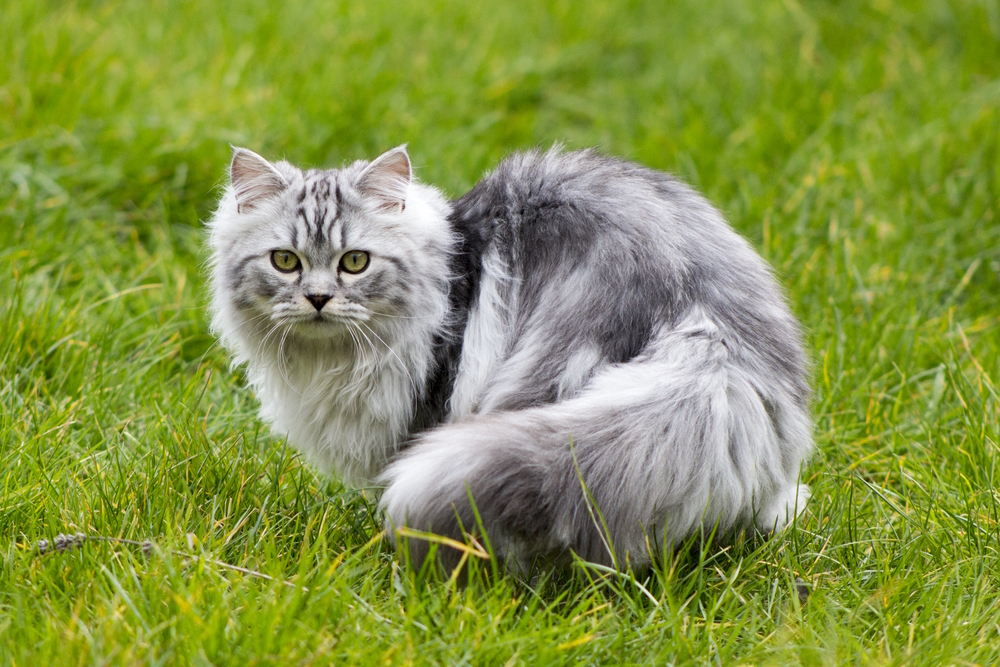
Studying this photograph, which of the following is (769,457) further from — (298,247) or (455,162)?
(455,162)

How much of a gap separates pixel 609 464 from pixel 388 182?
50.1 inches

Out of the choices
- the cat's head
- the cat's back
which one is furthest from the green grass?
the cat's back

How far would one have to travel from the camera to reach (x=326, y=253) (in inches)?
120

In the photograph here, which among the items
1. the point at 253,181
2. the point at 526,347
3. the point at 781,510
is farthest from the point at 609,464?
the point at 253,181

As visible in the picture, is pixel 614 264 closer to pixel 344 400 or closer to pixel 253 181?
pixel 344 400

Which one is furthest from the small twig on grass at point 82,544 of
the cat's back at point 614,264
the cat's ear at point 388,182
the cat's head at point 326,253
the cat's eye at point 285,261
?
the cat's ear at point 388,182

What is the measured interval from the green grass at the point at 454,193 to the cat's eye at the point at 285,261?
75 centimetres

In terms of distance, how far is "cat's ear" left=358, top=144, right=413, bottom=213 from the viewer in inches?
125

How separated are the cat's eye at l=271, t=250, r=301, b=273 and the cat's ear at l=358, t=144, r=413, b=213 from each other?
0.34 metres

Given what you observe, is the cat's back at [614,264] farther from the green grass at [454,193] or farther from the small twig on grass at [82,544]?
the small twig on grass at [82,544]

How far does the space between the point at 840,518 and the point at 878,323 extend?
1.34 m

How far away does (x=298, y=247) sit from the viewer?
3035mm

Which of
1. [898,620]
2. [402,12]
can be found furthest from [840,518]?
[402,12]

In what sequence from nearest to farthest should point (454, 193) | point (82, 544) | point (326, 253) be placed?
1. point (82, 544)
2. point (326, 253)
3. point (454, 193)
